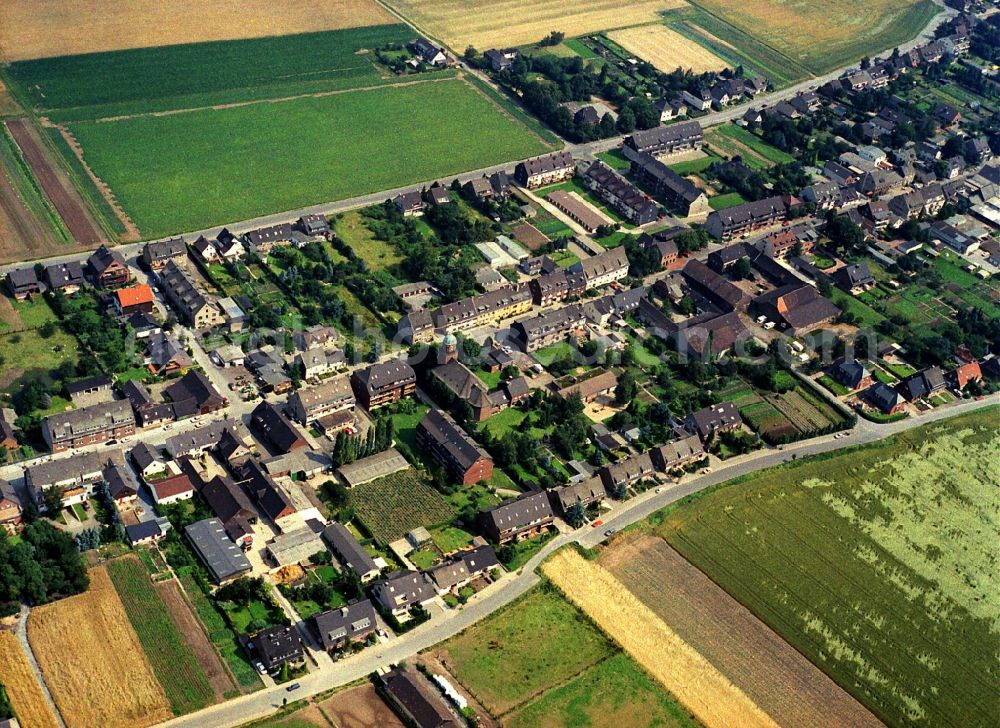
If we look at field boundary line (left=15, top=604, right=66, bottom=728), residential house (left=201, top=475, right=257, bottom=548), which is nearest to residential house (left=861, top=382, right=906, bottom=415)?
residential house (left=201, top=475, right=257, bottom=548)

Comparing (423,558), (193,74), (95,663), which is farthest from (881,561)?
(193,74)

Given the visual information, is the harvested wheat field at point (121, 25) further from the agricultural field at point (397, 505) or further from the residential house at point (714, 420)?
the residential house at point (714, 420)

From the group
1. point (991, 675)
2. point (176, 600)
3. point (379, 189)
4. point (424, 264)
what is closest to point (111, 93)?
point (379, 189)

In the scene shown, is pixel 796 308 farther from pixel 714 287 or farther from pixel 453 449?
pixel 453 449

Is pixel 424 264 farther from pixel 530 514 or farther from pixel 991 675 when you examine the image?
pixel 991 675

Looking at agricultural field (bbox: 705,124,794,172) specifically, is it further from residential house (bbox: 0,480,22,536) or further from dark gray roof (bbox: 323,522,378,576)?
residential house (bbox: 0,480,22,536)
